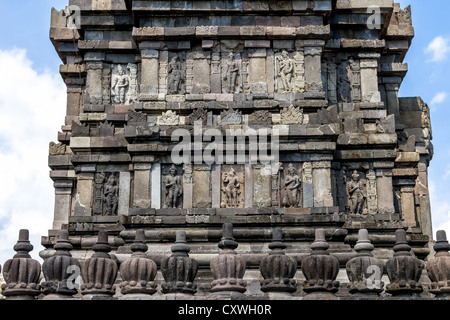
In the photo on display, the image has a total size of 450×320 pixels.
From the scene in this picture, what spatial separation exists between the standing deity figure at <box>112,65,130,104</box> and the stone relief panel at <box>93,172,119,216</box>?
2668mm

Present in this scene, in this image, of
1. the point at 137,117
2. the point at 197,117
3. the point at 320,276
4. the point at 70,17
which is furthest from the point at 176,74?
the point at 320,276

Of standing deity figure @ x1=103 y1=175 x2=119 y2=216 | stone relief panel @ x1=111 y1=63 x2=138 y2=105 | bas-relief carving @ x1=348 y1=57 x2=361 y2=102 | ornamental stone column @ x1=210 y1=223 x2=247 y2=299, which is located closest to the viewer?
ornamental stone column @ x1=210 y1=223 x2=247 y2=299

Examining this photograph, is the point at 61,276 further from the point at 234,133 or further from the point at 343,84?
the point at 343,84

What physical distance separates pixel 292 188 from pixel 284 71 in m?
3.91

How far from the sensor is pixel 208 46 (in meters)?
23.0

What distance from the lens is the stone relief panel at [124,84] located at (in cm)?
2391

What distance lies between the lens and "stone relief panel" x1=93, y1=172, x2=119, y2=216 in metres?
22.3

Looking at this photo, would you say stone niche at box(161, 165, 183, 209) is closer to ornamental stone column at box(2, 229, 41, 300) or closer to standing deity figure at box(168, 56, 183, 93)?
standing deity figure at box(168, 56, 183, 93)

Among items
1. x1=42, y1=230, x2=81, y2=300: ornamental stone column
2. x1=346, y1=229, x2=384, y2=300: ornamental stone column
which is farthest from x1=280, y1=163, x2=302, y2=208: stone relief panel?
x1=42, y1=230, x2=81, y2=300: ornamental stone column

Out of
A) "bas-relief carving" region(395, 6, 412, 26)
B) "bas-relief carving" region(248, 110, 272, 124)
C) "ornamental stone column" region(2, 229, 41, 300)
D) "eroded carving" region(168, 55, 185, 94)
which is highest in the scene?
"bas-relief carving" region(395, 6, 412, 26)

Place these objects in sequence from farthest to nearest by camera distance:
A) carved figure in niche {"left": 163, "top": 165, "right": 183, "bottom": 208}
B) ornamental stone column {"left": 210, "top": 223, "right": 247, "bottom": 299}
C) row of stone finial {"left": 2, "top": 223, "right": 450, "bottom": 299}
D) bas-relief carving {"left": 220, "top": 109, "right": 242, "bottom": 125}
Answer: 1. bas-relief carving {"left": 220, "top": 109, "right": 242, "bottom": 125}
2. carved figure in niche {"left": 163, "top": 165, "right": 183, "bottom": 208}
3. row of stone finial {"left": 2, "top": 223, "right": 450, "bottom": 299}
4. ornamental stone column {"left": 210, "top": 223, "right": 247, "bottom": 299}

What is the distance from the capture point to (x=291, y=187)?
69.3ft

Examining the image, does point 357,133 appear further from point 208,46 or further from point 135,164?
point 135,164
